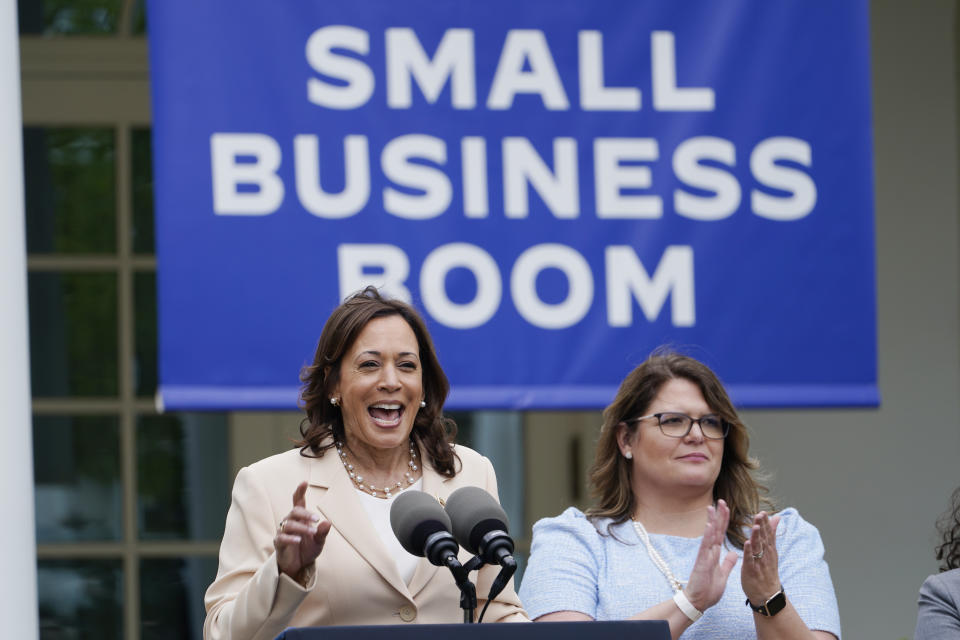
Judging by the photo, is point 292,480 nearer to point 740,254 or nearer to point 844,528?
point 740,254

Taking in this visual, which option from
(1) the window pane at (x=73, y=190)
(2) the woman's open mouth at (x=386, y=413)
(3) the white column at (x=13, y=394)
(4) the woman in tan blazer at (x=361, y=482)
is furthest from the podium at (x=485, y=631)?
(1) the window pane at (x=73, y=190)

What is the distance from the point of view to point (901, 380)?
621 cm

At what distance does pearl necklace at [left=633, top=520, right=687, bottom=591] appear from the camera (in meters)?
3.17

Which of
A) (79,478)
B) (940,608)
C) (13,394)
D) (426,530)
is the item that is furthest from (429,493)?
(79,478)

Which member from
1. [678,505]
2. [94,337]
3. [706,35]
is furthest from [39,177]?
[678,505]

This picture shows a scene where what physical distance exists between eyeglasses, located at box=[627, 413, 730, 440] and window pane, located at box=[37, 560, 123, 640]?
4223mm

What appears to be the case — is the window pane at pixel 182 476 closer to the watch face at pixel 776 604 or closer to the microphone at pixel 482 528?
the watch face at pixel 776 604

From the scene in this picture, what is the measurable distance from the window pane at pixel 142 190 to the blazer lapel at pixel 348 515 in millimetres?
4288

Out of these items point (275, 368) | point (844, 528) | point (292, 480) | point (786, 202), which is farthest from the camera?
point (844, 528)

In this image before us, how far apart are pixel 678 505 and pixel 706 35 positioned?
6.12 ft

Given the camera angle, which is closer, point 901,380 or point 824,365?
point 824,365

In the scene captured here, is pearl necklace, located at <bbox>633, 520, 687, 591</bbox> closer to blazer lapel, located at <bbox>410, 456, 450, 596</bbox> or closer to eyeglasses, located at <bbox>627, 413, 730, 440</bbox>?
eyeglasses, located at <bbox>627, 413, 730, 440</bbox>

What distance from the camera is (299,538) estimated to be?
2441 mm

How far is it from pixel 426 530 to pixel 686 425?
3.51 feet
